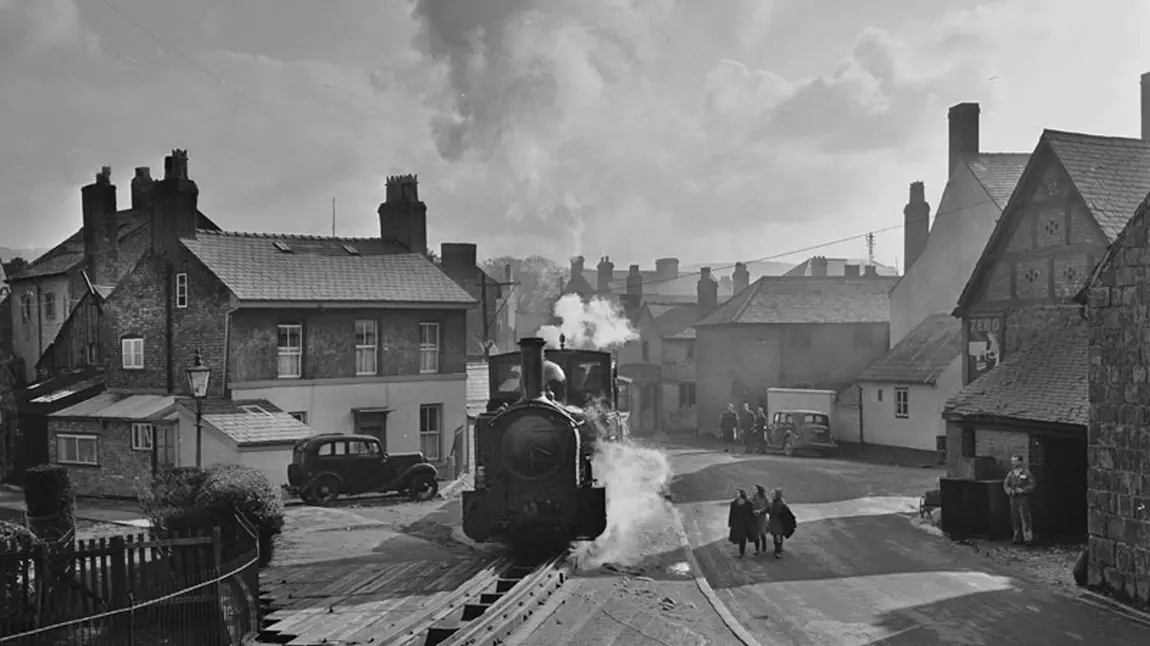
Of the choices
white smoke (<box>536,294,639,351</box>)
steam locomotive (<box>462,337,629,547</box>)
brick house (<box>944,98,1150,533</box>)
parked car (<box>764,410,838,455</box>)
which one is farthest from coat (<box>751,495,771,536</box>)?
parked car (<box>764,410,838,455</box>)

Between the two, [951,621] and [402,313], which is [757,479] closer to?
[402,313]

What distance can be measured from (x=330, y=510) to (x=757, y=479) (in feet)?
44.3

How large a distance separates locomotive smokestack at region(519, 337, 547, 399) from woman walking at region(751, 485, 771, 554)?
4.77 m

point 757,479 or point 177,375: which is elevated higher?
point 177,375

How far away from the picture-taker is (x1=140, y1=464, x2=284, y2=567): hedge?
15875 millimetres

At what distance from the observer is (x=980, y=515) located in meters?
20.6

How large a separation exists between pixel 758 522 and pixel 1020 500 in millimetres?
5107

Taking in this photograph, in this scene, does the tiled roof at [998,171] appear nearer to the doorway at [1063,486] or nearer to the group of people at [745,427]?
the group of people at [745,427]

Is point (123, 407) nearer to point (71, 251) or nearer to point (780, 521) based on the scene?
point (71, 251)

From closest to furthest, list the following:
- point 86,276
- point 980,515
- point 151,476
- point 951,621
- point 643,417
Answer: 1. point 951,621
2. point 980,515
3. point 151,476
4. point 86,276
5. point 643,417

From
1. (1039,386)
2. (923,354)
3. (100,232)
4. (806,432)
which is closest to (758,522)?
(1039,386)

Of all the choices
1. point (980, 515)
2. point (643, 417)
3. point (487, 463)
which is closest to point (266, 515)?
point (487, 463)

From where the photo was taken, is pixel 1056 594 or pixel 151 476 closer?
pixel 1056 594

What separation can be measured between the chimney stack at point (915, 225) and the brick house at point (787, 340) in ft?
14.2
